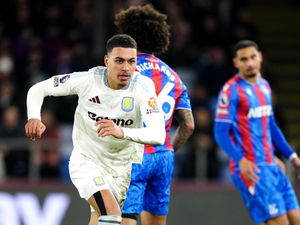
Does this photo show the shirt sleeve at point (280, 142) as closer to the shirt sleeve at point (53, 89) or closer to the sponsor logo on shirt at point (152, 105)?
the sponsor logo on shirt at point (152, 105)

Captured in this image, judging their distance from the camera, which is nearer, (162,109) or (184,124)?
(162,109)

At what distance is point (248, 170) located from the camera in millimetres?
6652

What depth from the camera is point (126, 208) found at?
18.2 feet

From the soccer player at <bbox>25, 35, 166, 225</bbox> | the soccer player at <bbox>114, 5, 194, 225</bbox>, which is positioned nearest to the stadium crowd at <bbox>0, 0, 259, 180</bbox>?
the soccer player at <bbox>114, 5, 194, 225</bbox>

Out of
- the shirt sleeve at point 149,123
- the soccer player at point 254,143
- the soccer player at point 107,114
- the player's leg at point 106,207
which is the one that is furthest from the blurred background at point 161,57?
the shirt sleeve at point 149,123

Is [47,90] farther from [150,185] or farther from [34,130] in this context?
[150,185]

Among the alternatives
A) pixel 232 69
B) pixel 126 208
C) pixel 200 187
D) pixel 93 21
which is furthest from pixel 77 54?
pixel 126 208

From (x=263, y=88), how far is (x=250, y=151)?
0.63m

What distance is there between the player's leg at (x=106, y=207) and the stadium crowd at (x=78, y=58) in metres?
4.43

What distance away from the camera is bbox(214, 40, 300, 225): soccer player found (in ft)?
22.0

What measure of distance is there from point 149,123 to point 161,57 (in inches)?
222

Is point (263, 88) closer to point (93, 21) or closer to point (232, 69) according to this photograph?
point (232, 69)

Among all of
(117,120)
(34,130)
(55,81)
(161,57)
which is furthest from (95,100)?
(161,57)

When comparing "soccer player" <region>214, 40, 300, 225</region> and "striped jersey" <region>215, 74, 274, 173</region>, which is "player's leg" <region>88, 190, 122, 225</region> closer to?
"soccer player" <region>214, 40, 300, 225</region>
